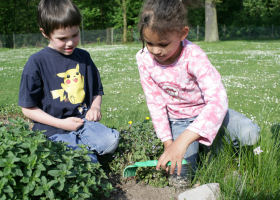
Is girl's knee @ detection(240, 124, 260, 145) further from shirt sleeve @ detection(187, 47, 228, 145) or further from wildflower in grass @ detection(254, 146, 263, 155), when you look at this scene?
shirt sleeve @ detection(187, 47, 228, 145)

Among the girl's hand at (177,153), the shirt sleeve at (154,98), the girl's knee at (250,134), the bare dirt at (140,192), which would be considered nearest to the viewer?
the girl's hand at (177,153)

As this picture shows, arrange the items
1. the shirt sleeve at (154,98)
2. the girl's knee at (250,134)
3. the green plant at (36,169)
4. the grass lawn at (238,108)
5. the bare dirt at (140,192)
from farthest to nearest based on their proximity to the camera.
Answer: the shirt sleeve at (154,98)
the girl's knee at (250,134)
the bare dirt at (140,192)
the grass lawn at (238,108)
the green plant at (36,169)

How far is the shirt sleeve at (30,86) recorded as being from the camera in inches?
101

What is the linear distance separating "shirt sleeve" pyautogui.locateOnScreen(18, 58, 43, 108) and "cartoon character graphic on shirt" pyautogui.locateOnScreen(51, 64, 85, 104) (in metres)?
0.16

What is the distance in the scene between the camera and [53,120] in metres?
2.60

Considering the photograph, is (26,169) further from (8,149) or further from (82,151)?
(82,151)

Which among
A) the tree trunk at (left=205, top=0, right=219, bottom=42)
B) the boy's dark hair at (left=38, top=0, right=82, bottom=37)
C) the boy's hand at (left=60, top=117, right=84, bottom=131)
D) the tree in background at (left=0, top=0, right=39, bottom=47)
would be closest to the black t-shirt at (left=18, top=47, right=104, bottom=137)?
the boy's hand at (left=60, top=117, right=84, bottom=131)

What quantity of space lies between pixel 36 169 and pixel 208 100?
4.14 feet

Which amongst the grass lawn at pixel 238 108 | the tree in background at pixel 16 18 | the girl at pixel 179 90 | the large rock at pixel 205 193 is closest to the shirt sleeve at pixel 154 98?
the girl at pixel 179 90

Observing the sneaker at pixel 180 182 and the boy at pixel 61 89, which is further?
the boy at pixel 61 89

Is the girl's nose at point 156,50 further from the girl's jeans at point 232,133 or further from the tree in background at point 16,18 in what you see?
the tree in background at point 16,18

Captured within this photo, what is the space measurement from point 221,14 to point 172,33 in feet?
138

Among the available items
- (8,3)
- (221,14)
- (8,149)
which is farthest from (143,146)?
(221,14)

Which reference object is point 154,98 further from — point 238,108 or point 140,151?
point 238,108
